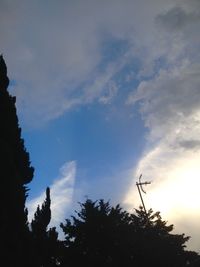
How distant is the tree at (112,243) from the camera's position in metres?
22.2

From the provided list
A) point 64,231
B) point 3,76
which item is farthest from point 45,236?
point 3,76

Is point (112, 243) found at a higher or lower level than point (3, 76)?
lower

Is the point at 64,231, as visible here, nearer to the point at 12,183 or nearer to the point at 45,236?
the point at 45,236

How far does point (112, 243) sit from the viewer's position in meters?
22.9

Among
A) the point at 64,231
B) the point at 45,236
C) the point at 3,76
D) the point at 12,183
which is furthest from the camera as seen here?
the point at 64,231

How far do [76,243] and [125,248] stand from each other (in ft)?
13.6

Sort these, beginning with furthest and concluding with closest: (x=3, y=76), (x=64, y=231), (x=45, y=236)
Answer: (x=64, y=231)
(x=3, y=76)
(x=45, y=236)

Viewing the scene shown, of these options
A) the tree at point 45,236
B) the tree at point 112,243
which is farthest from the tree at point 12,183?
the tree at point 112,243

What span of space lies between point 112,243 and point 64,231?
15.1ft

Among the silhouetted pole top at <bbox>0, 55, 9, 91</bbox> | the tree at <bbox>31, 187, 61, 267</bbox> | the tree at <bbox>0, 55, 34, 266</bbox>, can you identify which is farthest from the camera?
the silhouetted pole top at <bbox>0, 55, 9, 91</bbox>

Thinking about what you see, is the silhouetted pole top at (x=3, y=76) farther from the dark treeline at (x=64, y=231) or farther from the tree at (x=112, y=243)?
the tree at (x=112, y=243)

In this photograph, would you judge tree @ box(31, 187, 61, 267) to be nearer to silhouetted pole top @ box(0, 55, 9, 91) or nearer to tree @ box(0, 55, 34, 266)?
tree @ box(0, 55, 34, 266)

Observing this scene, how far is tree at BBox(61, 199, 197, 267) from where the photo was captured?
22234mm

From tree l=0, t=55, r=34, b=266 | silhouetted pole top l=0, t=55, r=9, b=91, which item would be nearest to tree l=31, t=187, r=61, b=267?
tree l=0, t=55, r=34, b=266
